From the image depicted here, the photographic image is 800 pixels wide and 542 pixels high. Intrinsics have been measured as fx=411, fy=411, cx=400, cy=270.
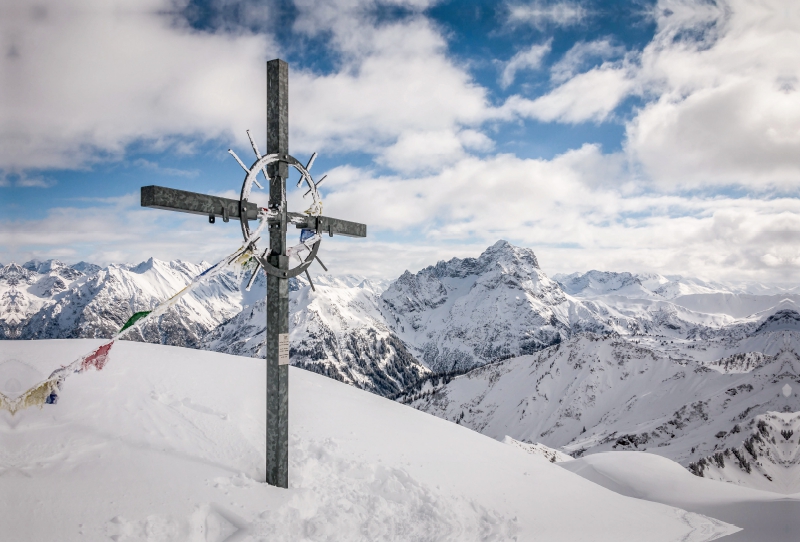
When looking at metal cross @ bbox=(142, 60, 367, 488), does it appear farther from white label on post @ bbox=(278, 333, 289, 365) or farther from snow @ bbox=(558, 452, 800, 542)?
snow @ bbox=(558, 452, 800, 542)

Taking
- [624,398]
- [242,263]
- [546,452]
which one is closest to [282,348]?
[242,263]

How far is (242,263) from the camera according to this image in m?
6.73

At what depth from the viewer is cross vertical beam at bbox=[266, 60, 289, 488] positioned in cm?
699

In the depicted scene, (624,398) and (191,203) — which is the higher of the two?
(191,203)

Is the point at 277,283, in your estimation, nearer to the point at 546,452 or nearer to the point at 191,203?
the point at 191,203

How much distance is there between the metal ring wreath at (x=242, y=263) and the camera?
5.84 m

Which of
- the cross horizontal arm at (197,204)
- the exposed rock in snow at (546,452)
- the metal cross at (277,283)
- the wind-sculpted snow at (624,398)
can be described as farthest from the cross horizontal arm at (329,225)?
the wind-sculpted snow at (624,398)

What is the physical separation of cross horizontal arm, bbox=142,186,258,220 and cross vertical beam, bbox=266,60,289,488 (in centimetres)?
65

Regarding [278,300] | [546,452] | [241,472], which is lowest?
[546,452]

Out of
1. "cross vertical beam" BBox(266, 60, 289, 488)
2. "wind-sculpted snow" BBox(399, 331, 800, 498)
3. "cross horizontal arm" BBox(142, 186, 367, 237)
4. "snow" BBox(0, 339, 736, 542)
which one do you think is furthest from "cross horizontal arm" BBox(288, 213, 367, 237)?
"wind-sculpted snow" BBox(399, 331, 800, 498)

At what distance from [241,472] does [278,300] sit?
3003mm

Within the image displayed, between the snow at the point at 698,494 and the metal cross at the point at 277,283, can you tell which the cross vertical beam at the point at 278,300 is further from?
the snow at the point at 698,494

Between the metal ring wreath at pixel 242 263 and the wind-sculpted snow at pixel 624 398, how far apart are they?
4233 centimetres

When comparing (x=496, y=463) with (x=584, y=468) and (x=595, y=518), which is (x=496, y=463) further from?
(x=584, y=468)
